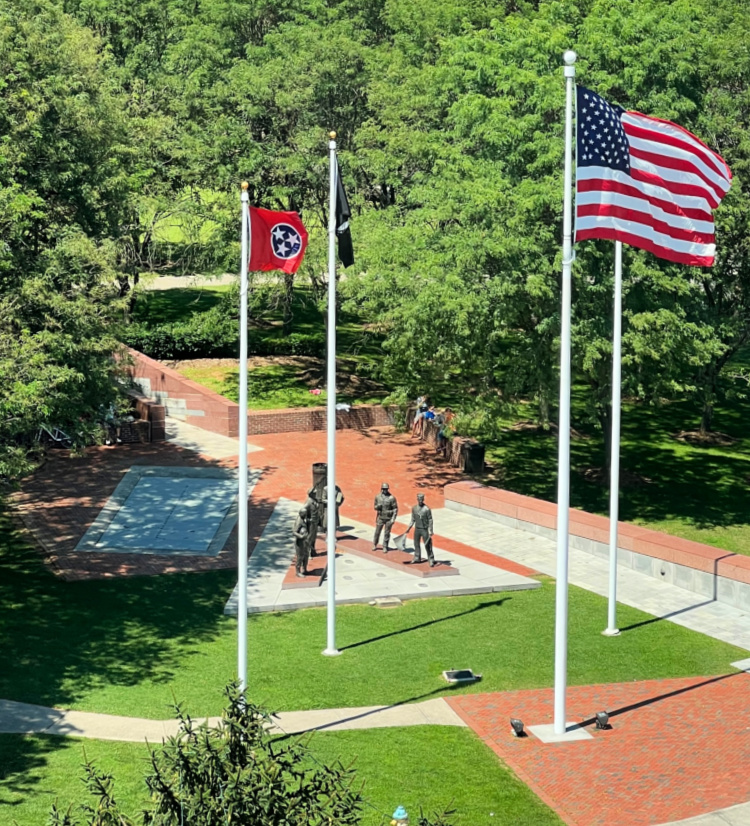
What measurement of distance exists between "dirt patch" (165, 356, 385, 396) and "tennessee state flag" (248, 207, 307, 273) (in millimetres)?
22090

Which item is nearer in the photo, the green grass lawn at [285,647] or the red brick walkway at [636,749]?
the red brick walkway at [636,749]

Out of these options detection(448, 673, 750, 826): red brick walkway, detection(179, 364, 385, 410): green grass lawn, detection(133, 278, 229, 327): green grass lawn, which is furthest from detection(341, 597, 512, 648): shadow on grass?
detection(133, 278, 229, 327): green grass lawn

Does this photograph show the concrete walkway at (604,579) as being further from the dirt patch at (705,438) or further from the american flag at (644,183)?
the dirt patch at (705,438)

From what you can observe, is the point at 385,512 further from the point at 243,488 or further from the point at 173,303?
the point at 173,303

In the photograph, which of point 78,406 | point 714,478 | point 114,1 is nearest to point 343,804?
point 78,406

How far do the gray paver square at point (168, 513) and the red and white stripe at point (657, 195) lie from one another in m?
12.3

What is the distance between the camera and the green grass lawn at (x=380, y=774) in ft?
49.7

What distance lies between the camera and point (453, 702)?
18797mm

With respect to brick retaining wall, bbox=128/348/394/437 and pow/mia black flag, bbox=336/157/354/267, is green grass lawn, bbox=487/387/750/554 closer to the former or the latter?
brick retaining wall, bbox=128/348/394/437

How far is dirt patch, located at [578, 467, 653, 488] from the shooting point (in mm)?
33125

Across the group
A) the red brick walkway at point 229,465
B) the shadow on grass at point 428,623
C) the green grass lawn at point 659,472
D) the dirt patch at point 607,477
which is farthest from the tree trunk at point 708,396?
the shadow on grass at point 428,623

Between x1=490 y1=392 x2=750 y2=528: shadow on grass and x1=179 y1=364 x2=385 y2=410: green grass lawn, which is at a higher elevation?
x1=179 y1=364 x2=385 y2=410: green grass lawn

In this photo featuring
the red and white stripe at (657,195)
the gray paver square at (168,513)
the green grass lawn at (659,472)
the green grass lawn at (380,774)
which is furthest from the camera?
the green grass lawn at (659,472)

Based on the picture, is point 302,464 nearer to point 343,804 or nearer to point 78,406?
point 78,406
